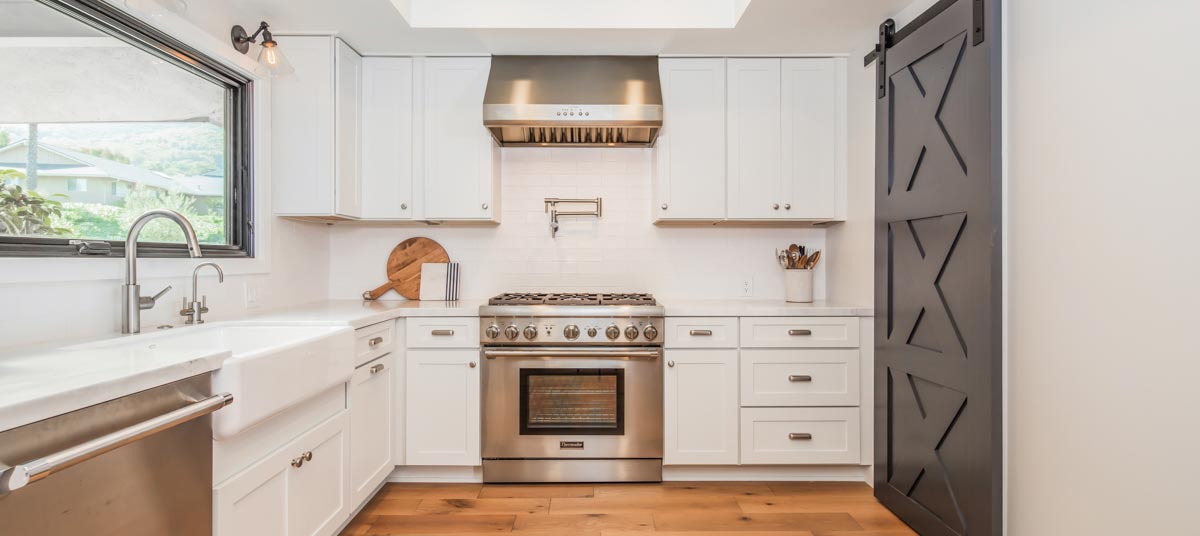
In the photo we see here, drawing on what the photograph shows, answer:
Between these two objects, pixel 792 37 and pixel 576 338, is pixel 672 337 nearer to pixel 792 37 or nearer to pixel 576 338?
pixel 576 338

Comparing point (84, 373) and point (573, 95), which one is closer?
point (84, 373)

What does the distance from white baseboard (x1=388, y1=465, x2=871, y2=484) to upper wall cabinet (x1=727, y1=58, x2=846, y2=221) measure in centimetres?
137

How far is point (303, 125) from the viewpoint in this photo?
277 cm

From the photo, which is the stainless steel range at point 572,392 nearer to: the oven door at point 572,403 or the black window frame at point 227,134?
the oven door at point 572,403

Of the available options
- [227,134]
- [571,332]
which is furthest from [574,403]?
[227,134]

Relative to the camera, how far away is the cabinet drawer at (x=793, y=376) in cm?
281

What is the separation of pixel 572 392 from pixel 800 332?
4.00 ft

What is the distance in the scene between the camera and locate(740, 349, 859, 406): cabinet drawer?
9.23 ft

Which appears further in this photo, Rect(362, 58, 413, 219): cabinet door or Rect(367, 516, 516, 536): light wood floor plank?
Rect(362, 58, 413, 219): cabinet door

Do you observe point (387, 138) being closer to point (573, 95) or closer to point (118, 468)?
point (573, 95)

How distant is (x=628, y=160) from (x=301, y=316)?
202 cm

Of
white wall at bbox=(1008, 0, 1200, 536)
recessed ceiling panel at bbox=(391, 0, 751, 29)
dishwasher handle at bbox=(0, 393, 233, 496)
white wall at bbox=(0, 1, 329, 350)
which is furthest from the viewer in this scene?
recessed ceiling panel at bbox=(391, 0, 751, 29)

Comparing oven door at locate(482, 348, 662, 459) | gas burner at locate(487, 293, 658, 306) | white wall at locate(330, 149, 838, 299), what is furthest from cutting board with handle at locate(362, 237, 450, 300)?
oven door at locate(482, 348, 662, 459)

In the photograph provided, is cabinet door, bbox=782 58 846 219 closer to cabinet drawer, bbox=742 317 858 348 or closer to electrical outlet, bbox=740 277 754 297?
electrical outlet, bbox=740 277 754 297
